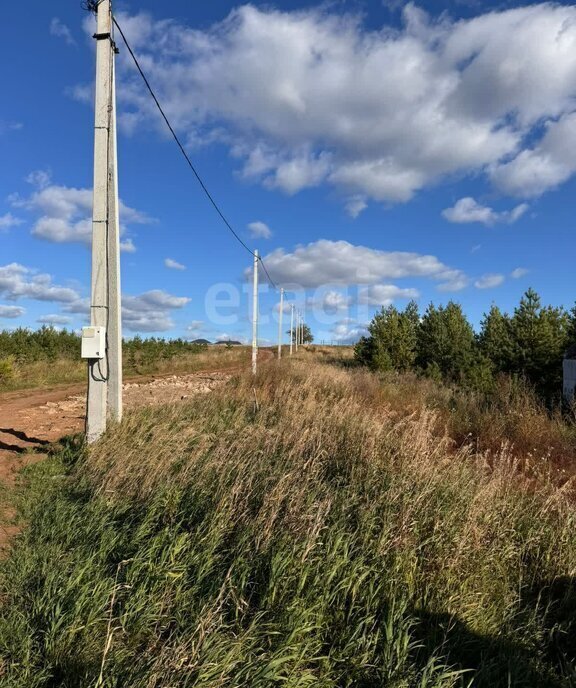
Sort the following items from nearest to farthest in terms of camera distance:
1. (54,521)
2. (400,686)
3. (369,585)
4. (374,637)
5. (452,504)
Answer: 1. (400,686)
2. (374,637)
3. (369,585)
4. (54,521)
5. (452,504)

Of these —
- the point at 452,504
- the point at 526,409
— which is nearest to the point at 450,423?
the point at 526,409

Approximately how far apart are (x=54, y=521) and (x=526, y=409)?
9.05 metres

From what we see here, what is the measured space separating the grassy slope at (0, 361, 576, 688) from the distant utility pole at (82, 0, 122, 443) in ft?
4.16

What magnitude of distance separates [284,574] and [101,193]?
5.58m

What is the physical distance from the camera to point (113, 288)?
20.9 feet

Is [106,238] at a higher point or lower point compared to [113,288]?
higher

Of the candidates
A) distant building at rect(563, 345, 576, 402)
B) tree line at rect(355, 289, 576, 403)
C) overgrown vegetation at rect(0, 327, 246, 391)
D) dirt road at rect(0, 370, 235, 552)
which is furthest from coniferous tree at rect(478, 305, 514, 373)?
dirt road at rect(0, 370, 235, 552)

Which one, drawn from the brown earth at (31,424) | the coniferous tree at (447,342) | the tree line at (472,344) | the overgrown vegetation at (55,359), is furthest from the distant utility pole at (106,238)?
the coniferous tree at (447,342)

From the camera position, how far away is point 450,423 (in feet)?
31.2

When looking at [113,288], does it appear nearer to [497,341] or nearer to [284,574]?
[284,574]

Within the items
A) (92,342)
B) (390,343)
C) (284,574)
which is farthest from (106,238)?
(390,343)

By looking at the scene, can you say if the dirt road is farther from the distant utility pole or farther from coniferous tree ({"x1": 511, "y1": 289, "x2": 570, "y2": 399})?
coniferous tree ({"x1": 511, "y1": 289, "x2": 570, "y2": 399})

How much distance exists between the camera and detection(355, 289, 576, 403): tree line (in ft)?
85.9

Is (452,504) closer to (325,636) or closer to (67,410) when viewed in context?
(325,636)
